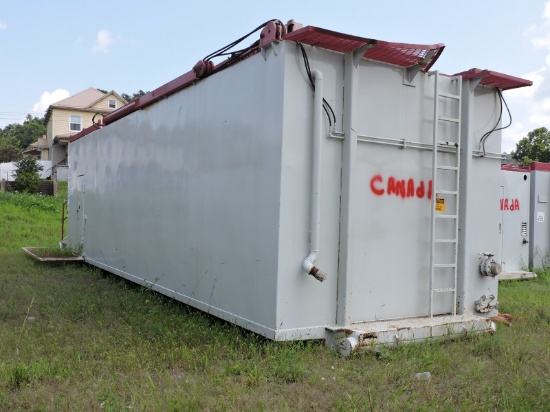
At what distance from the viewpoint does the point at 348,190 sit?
5.31 metres

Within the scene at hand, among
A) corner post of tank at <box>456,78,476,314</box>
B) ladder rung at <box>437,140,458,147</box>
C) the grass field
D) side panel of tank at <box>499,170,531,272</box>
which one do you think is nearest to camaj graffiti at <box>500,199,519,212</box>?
side panel of tank at <box>499,170,531,272</box>

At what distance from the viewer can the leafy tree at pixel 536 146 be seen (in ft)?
112

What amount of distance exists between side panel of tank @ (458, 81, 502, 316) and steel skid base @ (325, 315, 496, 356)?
0.37m

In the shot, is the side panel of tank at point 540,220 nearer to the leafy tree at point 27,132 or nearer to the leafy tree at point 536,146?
the leafy tree at point 536,146

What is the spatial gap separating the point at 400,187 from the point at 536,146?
32.8 metres

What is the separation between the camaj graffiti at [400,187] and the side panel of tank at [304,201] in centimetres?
49

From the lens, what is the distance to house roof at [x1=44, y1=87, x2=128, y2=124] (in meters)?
40.4

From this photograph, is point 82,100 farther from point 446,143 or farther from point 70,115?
point 446,143

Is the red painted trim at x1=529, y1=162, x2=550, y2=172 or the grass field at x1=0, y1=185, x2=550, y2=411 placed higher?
the red painted trim at x1=529, y1=162, x2=550, y2=172

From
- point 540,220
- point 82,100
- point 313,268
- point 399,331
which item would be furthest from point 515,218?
point 82,100

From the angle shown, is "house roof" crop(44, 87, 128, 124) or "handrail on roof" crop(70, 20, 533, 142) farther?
"house roof" crop(44, 87, 128, 124)

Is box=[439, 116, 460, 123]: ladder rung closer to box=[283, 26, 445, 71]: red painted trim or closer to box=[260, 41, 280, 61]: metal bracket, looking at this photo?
box=[283, 26, 445, 71]: red painted trim

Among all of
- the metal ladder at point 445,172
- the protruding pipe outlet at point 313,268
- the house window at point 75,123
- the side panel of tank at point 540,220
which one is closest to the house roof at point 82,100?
the house window at point 75,123

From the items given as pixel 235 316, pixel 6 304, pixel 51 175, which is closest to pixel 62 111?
pixel 51 175
